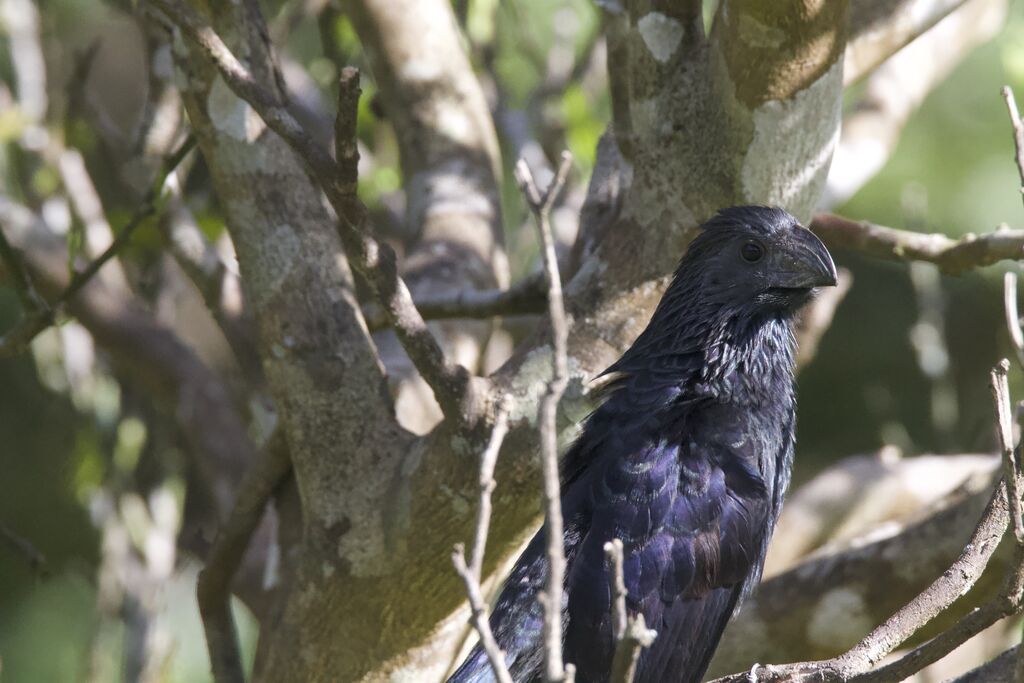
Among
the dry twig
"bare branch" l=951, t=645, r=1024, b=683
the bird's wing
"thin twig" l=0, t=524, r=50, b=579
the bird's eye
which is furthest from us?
"thin twig" l=0, t=524, r=50, b=579

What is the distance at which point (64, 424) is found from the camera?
5723mm

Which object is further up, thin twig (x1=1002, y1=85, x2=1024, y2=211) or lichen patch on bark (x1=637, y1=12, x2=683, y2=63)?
lichen patch on bark (x1=637, y1=12, x2=683, y2=63)

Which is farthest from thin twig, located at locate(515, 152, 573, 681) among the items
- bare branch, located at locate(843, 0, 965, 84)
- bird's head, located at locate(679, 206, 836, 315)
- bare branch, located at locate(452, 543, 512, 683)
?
bare branch, located at locate(843, 0, 965, 84)

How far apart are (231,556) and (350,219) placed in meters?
1.58

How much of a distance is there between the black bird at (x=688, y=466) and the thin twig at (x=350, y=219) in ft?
1.96

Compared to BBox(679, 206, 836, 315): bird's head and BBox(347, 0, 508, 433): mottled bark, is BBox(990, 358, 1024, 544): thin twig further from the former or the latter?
BBox(347, 0, 508, 433): mottled bark

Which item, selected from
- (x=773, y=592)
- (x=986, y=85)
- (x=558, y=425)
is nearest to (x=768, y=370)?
(x=558, y=425)

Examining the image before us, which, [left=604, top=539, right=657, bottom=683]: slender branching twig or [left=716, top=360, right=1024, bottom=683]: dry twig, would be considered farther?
[left=716, top=360, right=1024, bottom=683]: dry twig

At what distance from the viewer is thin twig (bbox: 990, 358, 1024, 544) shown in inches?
88.2

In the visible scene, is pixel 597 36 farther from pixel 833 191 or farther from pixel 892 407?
pixel 892 407

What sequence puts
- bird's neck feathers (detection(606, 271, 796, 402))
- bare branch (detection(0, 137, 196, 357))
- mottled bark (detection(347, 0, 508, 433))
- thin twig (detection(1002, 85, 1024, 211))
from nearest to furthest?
thin twig (detection(1002, 85, 1024, 211))
bird's neck feathers (detection(606, 271, 796, 402))
bare branch (detection(0, 137, 196, 357))
mottled bark (detection(347, 0, 508, 433))

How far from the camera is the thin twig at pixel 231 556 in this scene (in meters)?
3.83

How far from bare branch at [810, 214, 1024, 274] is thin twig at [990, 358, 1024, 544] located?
3.80ft

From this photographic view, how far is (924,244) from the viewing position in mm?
3744
